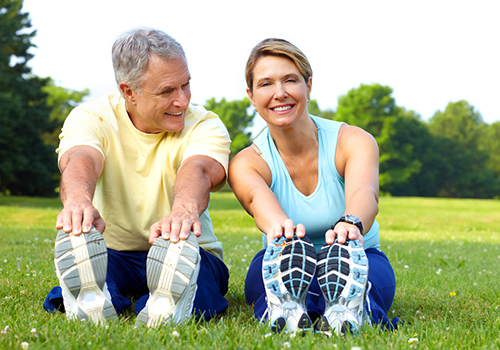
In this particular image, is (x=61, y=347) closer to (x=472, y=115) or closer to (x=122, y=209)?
(x=122, y=209)

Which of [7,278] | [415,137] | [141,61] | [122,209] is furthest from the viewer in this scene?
[415,137]

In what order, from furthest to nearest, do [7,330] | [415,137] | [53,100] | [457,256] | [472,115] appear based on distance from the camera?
[472,115] < [415,137] < [53,100] < [457,256] < [7,330]

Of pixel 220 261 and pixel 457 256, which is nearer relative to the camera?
pixel 220 261

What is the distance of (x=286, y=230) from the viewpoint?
253 cm

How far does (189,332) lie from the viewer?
7.48 ft

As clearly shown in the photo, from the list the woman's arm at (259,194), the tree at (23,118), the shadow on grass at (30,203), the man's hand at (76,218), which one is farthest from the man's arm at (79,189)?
the tree at (23,118)

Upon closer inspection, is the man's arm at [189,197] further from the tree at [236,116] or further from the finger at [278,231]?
the tree at [236,116]

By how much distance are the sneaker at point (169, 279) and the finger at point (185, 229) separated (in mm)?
28

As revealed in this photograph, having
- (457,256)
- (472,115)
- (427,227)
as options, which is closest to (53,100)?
(427,227)

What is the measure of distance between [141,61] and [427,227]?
41.9 feet

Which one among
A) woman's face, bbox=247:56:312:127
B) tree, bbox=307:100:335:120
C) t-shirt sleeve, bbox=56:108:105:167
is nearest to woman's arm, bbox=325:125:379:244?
woman's face, bbox=247:56:312:127

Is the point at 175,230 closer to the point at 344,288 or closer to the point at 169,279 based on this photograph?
the point at 169,279

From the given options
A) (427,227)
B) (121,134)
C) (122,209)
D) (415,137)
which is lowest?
(427,227)

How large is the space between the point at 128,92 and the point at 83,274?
4.86 feet
